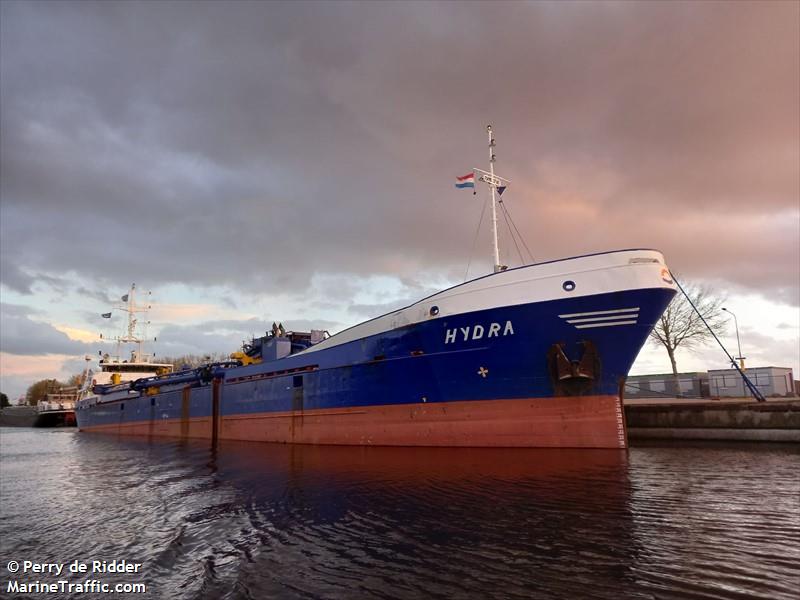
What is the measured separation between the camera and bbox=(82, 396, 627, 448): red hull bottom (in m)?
14.8

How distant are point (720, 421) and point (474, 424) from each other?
9.91 m

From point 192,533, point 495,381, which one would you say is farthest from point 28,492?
point 495,381

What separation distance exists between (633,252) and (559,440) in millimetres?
6454

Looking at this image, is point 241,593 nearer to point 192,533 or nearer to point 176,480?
point 192,533

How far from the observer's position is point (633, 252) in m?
14.6

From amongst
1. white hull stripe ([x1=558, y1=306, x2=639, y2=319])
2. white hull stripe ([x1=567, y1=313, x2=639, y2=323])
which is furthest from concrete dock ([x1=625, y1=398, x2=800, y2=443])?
white hull stripe ([x1=558, y1=306, x2=639, y2=319])

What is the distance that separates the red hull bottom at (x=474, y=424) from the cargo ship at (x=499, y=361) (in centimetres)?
4

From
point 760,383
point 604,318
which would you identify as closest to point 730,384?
point 760,383

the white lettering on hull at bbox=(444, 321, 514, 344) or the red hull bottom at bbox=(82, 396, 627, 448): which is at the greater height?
the white lettering on hull at bbox=(444, 321, 514, 344)

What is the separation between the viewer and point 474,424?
16.2m

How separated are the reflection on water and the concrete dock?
7.30ft

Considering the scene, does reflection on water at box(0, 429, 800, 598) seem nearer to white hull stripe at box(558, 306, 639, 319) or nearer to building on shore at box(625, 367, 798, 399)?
white hull stripe at box(558, 306, 639, 319)

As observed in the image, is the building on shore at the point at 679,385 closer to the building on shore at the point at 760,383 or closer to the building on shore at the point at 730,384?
the building on shore at the point at 730,384

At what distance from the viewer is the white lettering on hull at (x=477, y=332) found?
15430mm
